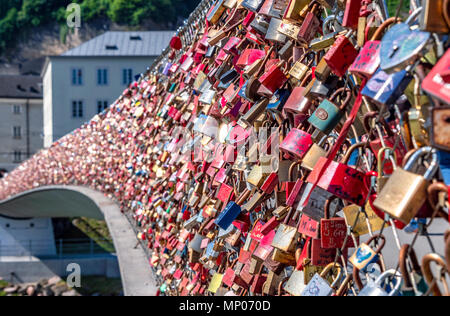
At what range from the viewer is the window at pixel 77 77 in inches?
2461

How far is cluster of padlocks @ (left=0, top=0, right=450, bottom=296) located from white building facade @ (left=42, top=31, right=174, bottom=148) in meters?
57.3

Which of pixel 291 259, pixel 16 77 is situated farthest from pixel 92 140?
pixel 16 77

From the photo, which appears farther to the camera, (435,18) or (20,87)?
(20,87)

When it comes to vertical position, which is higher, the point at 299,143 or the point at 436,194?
the point at 436,194

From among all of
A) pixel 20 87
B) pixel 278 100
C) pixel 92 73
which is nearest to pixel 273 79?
pixel 278 100

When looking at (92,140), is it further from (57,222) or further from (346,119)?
(57,222)

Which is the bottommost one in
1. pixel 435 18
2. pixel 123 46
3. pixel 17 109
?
pixel 17 109

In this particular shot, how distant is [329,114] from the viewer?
2.17 m

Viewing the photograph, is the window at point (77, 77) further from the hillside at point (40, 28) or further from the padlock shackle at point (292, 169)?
the padlock shackle at point (292, 169)

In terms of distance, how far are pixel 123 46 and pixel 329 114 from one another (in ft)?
202

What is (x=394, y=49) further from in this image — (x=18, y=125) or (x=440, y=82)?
(x=18, y=125)

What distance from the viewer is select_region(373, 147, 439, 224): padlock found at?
1.49 m

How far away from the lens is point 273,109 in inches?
110

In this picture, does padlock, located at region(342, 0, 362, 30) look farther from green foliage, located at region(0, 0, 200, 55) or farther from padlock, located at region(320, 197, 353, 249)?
green foliage, located at region(0, 0, 200, 55)
